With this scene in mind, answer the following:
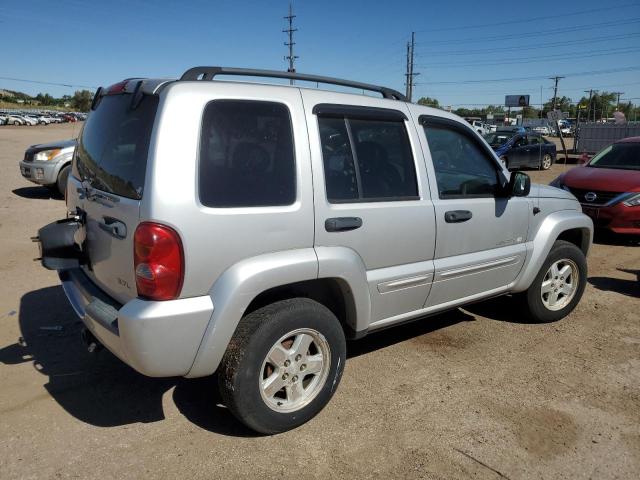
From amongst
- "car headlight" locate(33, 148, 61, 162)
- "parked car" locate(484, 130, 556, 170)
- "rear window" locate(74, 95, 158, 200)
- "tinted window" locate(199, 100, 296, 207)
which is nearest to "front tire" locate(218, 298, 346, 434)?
"tinted window" locate(199, 100, 296, 207)

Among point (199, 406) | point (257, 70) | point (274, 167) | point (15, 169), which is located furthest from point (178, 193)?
point (15, 169)

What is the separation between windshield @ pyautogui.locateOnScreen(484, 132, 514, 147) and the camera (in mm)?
20672

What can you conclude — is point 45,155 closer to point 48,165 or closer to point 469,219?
point 48,165

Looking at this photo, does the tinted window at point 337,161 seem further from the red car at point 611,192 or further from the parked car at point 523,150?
the parked car at point 523,150

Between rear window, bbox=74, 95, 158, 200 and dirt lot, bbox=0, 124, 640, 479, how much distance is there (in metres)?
1.38

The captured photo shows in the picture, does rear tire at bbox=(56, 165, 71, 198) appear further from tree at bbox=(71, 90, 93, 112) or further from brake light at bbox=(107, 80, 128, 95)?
brake light at bbox=(107, 80, 128, 95)

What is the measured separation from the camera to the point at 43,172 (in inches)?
393

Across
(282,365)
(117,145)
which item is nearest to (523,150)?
(282,365)

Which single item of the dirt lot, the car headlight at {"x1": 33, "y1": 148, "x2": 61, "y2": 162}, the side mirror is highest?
the car headlight at {"x1": 33, "y1": 148, "x2": 61, "y2": 162}

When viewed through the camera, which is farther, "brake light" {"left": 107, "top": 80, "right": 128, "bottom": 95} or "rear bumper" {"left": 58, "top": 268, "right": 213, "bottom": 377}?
"brake light" {"left": 107, "top": 80, "right": 128, "bottom": 95}

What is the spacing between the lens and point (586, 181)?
826 centimetres

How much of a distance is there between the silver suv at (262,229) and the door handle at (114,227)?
12mm

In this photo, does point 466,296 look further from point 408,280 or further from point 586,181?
point 586,181

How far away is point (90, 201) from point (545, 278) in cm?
370
